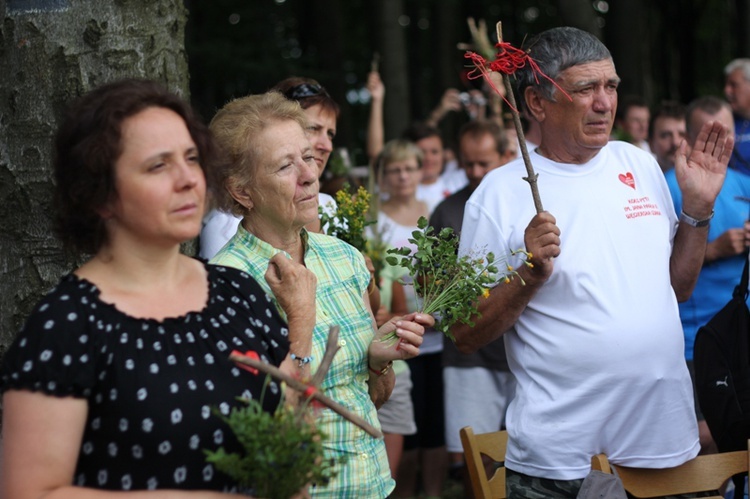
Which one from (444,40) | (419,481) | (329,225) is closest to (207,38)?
(444,40)

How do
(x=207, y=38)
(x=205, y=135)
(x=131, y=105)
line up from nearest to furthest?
1. (x=131, y=105)
2. (x=205, y=135)
3. (x=207, y=38)

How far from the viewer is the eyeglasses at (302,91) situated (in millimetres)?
4242

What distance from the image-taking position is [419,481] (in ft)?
23.4

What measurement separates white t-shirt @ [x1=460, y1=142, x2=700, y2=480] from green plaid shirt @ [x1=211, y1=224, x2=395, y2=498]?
60 cm

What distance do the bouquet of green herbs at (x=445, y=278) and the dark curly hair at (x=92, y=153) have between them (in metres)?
1.05

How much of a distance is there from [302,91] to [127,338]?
2254mm

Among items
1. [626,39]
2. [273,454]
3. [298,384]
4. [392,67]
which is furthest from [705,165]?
[626,39]

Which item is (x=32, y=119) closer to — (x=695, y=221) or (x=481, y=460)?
(x=481, y=460)

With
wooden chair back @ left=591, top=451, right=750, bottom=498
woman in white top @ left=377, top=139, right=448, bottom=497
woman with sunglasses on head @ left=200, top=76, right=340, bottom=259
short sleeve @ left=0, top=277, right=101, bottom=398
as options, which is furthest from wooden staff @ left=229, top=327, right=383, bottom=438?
woman in white top @ left=377, top=139, right=448, bottom=497

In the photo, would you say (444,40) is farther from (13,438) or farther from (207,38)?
(13,438)

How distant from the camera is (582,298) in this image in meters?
3.37

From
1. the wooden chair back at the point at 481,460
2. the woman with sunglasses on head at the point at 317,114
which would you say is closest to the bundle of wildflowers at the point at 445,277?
the wooden chair back at the point at 481,460

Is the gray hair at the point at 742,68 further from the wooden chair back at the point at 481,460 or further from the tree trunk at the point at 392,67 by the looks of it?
the tree trunk at the point at 392,67

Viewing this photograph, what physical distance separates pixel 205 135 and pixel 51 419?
31.5 inches
